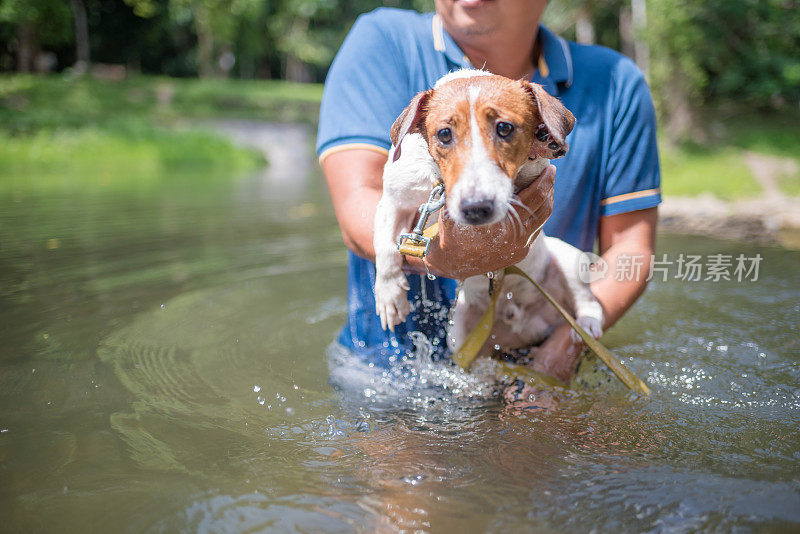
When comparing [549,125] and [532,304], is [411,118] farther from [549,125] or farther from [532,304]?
[532,304]

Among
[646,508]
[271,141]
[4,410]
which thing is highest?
[646,508]

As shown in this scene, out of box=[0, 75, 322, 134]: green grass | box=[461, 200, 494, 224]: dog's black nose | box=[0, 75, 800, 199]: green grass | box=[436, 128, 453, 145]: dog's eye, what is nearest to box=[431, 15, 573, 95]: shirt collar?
box=[436, 128, 453, 145]: dog's eye

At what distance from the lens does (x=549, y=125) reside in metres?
2.03

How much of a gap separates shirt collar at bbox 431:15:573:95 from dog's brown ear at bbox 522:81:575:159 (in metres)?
0.83

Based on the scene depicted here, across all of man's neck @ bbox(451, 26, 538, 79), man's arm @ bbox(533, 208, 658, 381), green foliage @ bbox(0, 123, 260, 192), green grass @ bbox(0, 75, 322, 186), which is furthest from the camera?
green grass @ bbox(0, 75, 322, 186)

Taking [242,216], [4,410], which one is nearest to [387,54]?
[4,410]

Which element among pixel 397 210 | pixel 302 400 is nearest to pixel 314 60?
pixel 302 400

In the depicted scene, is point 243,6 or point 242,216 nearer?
point 242,216

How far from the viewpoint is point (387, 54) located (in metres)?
3.02

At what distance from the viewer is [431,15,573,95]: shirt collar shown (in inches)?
116

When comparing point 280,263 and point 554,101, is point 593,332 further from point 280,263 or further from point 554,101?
point 280,263

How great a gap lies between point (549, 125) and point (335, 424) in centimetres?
150

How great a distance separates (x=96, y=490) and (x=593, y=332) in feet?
7.14

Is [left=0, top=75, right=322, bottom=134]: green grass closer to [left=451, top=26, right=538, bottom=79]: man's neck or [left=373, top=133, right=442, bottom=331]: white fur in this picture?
[left=451, top=26, right=538, bottom=79]: man's neck
